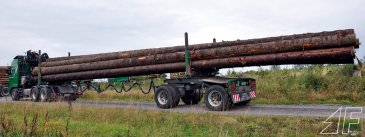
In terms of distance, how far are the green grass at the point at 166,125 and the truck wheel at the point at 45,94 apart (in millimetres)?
9342

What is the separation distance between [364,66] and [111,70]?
14588mm

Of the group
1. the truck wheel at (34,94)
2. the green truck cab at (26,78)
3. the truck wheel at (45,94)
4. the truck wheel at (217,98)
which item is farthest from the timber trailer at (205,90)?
the green truck cab at (26,78)

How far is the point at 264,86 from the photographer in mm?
19969

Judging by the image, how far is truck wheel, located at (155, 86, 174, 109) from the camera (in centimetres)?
1450

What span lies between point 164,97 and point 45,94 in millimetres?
9782

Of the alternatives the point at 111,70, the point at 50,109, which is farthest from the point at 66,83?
the point at 50,109

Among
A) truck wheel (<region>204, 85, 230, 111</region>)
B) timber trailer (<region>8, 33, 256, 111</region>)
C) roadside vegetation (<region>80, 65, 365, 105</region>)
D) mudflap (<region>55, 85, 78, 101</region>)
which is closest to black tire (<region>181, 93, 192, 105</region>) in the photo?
timber trailer (<region>8, 33, 256, 111</region>)

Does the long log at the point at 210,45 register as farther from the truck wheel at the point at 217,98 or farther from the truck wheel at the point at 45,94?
the truck wheel at the point at 217,98

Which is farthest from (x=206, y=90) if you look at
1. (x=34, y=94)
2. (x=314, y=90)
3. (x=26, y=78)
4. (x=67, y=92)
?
(x=26, y=78)

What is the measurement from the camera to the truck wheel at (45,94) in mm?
21322

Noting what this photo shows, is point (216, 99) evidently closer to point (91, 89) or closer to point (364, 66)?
point (364, 66)

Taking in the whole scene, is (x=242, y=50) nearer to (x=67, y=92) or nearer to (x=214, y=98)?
(x=214, y=98)

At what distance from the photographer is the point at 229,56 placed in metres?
15.0

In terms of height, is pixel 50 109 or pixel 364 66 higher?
pixel 364 66
